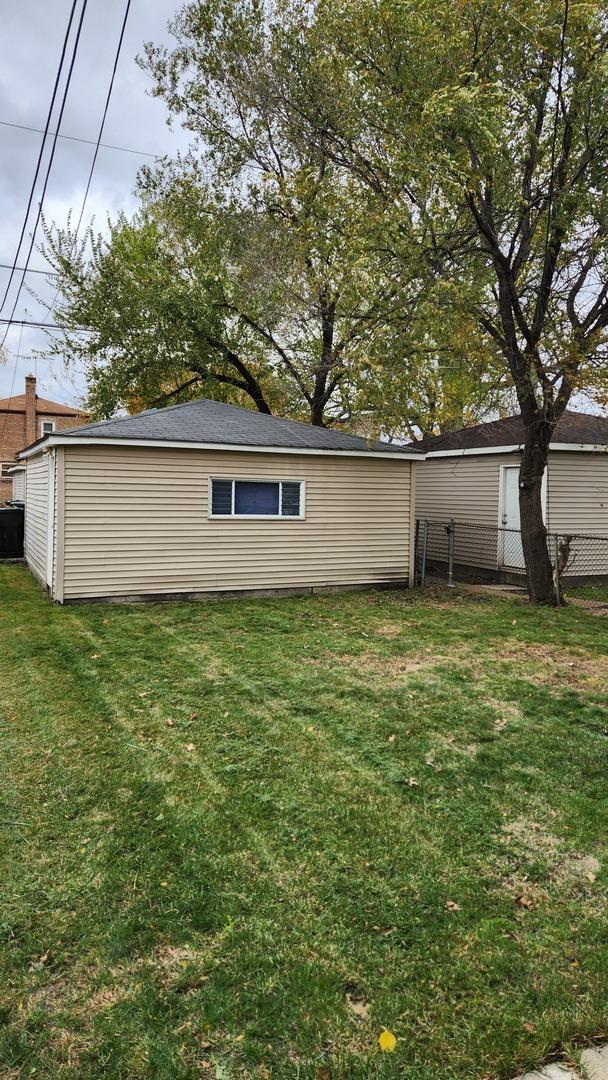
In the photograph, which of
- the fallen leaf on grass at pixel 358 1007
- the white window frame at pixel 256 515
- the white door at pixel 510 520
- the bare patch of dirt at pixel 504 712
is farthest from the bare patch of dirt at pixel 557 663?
the white door at pixel 510 520

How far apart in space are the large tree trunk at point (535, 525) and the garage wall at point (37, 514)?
7.69m

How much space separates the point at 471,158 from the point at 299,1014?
9557 millimetres

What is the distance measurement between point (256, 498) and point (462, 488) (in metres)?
5.74

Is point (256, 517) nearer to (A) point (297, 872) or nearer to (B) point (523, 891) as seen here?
(A) point (297, 872)

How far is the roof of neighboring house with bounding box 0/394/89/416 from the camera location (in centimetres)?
3262

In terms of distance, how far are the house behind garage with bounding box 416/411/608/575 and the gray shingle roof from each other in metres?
2.66

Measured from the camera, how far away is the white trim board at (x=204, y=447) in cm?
873

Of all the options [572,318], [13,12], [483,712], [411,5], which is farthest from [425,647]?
[13,12]

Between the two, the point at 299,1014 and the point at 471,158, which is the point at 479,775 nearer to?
the point at 299,1014

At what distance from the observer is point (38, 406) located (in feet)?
109

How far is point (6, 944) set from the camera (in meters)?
2.35

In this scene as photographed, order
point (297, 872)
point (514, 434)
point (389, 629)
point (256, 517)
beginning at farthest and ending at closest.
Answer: point (514, 434)
point (256, 517)
point (389, 629)
point (297, 872)

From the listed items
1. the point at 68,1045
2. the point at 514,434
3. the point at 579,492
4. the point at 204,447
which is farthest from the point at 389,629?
the point at 514,434

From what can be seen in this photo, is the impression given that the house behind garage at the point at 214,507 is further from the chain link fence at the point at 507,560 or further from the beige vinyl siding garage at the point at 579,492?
the beige vinyl siding garage at the point at 579,492
